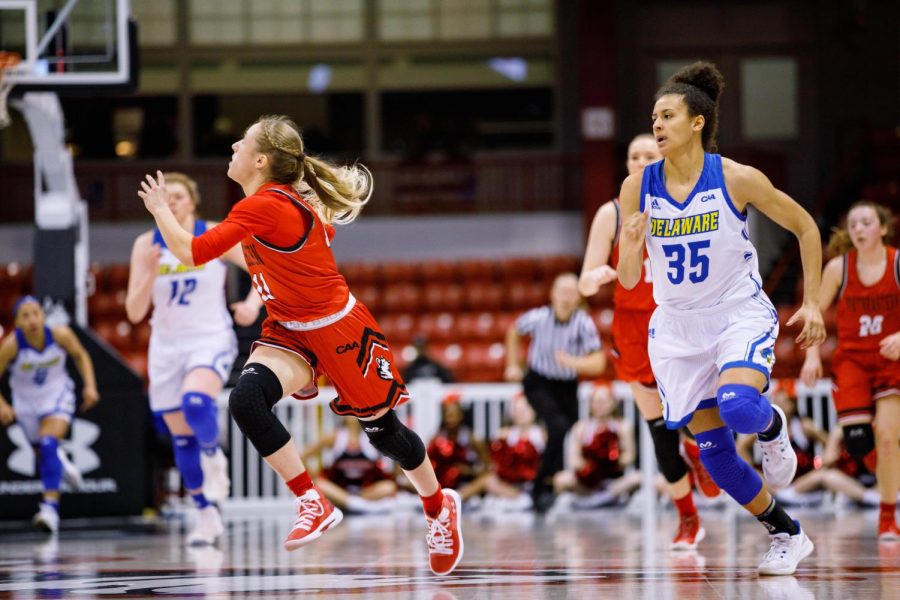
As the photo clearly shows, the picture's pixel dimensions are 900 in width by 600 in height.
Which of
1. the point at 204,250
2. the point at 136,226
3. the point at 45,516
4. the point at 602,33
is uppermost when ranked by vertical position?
the point at 602,33

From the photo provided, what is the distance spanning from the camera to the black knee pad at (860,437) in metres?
6.53

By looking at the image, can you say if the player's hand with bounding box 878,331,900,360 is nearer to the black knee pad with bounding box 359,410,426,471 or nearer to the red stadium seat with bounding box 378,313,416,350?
the black knee pad with bounding box 359,410,426,471

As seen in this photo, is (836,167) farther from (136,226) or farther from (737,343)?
(737,343)

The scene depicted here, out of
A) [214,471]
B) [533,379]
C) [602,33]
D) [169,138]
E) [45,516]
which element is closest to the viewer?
[214,471]

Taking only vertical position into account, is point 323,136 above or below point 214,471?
above

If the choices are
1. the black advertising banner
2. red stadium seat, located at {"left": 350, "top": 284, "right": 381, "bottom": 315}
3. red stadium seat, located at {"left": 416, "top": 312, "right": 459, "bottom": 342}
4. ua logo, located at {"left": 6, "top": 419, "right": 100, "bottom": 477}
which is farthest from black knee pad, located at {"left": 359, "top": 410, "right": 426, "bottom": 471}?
red stadium seat, located at {"left": 350, "top": 284, "right": 381, "bottom": 315}

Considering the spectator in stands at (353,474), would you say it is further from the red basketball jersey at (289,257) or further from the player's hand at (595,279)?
the red basketball jersey at (289,257)

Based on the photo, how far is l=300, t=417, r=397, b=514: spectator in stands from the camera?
9.95m

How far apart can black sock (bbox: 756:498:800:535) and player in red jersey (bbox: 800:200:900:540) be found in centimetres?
185

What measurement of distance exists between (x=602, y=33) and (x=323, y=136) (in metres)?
4.23

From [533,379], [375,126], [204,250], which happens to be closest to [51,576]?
[204,250]

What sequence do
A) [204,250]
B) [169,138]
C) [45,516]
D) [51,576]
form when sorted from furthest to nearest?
Answer: 1. [169,138]
2. [45,516]
3. [51,576]
4. [204,250]

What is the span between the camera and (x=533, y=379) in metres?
9.49

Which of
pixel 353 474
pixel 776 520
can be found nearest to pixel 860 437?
pixel 776 520
